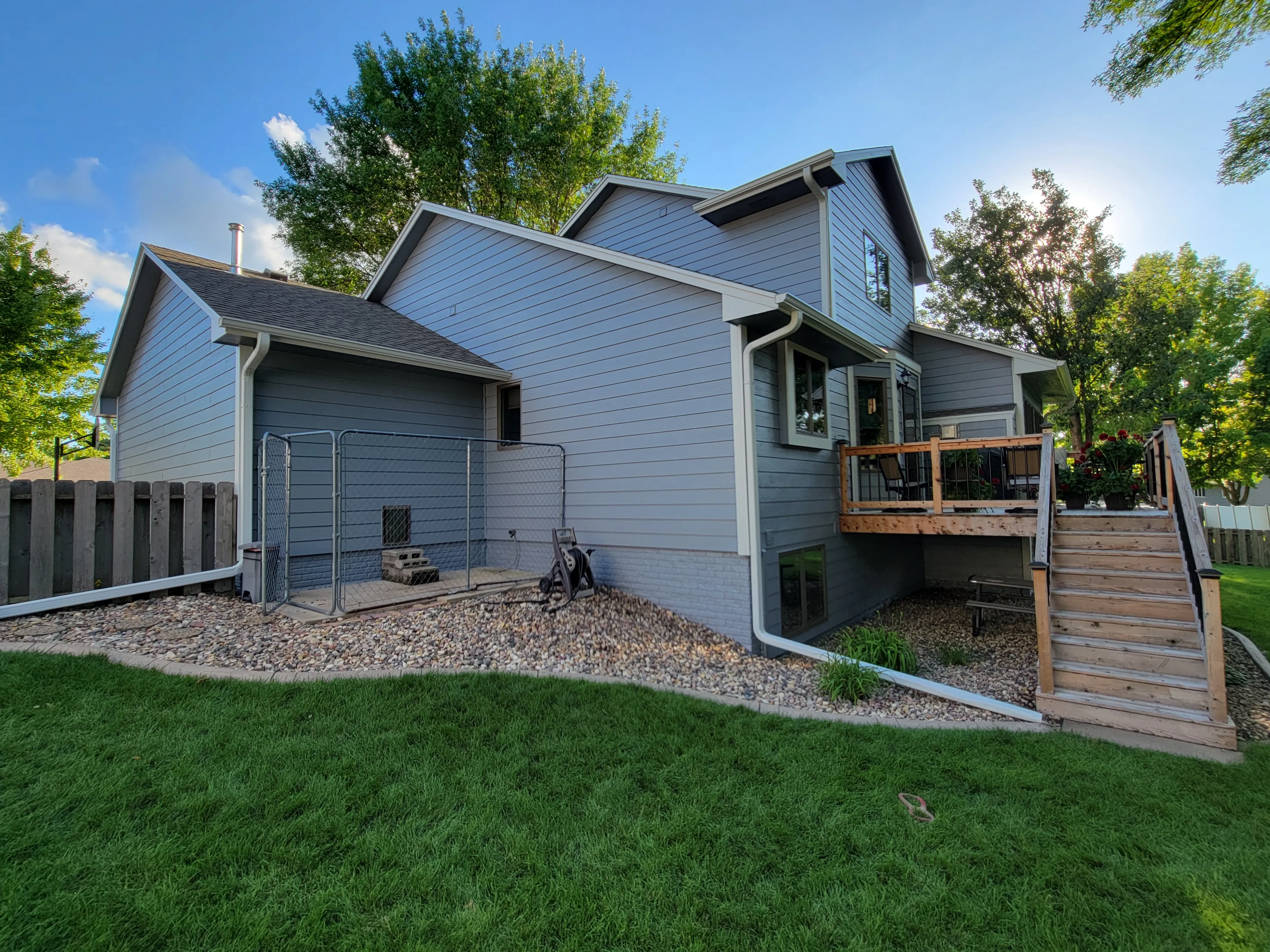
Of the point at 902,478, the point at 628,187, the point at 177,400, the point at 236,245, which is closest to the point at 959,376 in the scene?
the point at 902,478

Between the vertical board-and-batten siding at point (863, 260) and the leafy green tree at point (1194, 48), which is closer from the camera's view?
the leafy green tree at point (1194, 48)

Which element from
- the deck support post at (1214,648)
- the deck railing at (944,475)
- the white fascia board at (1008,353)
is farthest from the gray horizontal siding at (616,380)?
the white fascia board at (1008,353)

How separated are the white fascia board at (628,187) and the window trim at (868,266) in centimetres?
269

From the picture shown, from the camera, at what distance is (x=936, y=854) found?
2512 mm

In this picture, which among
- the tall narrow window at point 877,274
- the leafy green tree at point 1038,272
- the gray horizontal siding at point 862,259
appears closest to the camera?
the gray horizontal siding at point 862,259

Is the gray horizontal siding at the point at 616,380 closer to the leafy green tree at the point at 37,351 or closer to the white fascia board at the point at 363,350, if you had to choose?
the white fascia board at the point at 363,350

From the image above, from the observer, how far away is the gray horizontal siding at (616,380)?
6.45 meters

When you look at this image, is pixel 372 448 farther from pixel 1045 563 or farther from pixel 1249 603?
pixel 1249 603

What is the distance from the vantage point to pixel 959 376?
10438 mm

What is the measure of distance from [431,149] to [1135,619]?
20.8 meters

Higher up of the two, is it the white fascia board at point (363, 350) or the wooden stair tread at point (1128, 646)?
the white fascia board at point (363, 350)

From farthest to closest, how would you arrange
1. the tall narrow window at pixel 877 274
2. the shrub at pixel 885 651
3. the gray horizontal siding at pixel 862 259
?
the tall narrow window at pixel 877 274 < the gray horizontal siding at pixel 862 259 < the shrub at pixel 885 651

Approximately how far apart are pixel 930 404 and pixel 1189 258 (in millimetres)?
22562

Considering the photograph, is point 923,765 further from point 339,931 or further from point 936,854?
point 339,931
